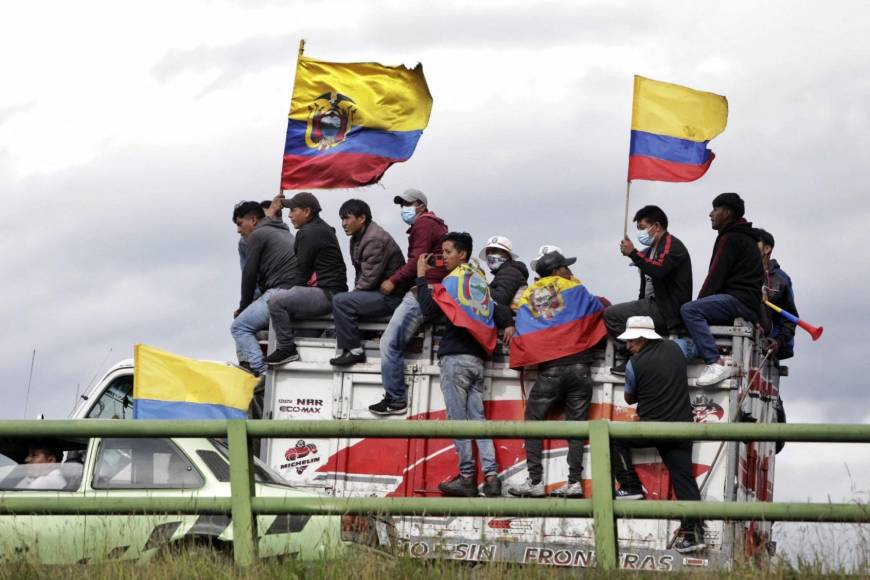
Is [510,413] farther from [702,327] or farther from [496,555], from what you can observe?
[496,555]

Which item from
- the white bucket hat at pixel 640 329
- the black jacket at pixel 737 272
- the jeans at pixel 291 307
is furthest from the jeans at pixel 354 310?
the black jacket at pixel 737 272

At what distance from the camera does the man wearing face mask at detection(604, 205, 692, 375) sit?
522 inches

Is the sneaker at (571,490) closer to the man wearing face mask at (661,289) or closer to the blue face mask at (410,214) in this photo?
the man wearing face mask at (661,289)

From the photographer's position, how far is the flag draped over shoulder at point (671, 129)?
596 inches

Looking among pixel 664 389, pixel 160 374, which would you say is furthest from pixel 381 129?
pixel 664 389

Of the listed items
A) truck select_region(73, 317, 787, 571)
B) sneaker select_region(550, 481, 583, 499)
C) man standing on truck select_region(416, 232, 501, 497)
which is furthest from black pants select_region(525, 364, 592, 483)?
man standing on truck select_region(416, 232, 501, 497)

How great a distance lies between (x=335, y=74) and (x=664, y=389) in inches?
249

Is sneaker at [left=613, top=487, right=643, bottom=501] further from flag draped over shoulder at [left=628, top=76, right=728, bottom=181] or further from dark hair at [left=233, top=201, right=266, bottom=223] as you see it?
dark hair at [left=233, top=201, right=266, bottom=223]

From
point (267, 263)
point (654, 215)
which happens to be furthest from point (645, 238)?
point (267, 263)

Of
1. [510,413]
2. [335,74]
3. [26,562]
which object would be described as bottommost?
[26,562]

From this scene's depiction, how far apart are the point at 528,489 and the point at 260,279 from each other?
3.82 m

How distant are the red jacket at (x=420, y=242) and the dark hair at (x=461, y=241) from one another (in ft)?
1.30

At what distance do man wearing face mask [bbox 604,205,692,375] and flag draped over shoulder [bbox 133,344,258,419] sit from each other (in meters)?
3.55

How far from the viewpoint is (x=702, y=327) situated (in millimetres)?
12977
